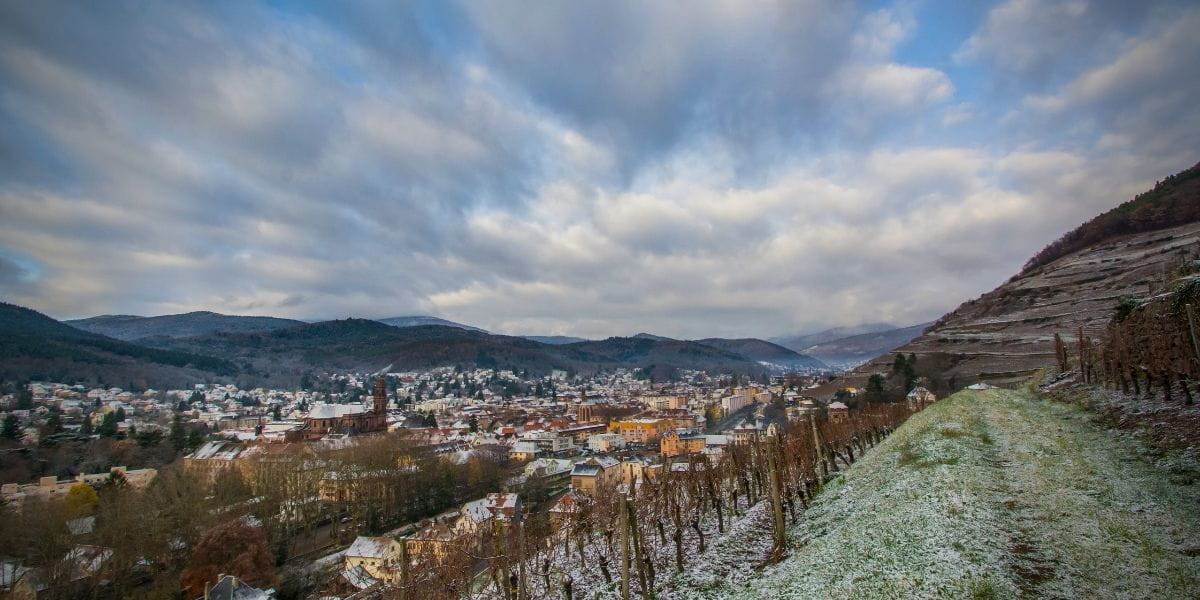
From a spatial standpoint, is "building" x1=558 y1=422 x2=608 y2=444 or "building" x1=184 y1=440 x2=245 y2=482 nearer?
"building" x1=184 y1=440 x2=245 y2=482

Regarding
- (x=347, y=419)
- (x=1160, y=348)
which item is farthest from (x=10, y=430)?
(x=1160, y=348)

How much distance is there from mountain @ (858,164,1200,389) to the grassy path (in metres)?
48.3

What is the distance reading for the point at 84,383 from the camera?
147 metres

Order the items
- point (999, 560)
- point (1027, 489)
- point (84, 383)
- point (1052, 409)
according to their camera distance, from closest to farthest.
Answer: point (999, 560) → point (1027, 489) → point (1052, 409) → point (84, 383)

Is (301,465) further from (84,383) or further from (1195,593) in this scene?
(84,383)

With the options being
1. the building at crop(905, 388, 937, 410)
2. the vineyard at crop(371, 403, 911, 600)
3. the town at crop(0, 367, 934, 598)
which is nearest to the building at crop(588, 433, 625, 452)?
the town at crop(0, 367, 934, 598)

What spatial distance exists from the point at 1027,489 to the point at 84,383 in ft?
689

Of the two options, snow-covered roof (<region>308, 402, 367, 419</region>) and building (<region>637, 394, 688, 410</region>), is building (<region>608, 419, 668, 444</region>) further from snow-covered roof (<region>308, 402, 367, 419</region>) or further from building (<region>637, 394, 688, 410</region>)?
snow-covered roof (<region>308, 402, 367, 419</region>)

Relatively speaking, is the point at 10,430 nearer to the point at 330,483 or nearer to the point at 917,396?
the point at 330,483

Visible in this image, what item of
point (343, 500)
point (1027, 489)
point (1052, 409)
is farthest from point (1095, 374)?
point (343, 500)

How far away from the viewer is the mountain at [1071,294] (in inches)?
2371

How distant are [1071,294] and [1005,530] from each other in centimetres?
8971

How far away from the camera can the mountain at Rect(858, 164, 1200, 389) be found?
60219mm

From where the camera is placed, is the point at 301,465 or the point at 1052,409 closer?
the point at 1052,409
